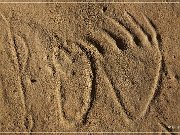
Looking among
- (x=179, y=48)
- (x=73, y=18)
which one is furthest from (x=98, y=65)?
(x=179, y=48)

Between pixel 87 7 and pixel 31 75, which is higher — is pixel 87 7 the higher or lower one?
the higher one

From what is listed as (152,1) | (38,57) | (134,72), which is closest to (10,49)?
(38,57)

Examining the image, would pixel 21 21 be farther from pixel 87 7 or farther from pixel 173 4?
pixel 173 4

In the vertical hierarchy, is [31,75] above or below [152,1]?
below

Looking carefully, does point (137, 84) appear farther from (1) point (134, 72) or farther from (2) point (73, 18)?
(2) point (73, 18)

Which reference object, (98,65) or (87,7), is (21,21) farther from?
(98,65)

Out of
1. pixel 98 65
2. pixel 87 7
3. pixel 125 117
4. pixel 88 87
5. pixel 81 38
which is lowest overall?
pixel 125 117
